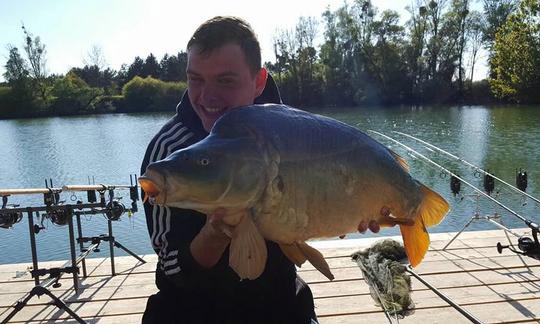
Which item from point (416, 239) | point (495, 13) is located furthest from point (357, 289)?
point (495, 13)

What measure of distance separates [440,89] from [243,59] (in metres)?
50.7

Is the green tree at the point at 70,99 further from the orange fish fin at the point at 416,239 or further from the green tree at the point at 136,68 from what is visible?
the orange fish fin at the point at 416,239

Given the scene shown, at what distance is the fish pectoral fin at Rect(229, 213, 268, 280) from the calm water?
23.2 ft

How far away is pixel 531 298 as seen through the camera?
4078 mm

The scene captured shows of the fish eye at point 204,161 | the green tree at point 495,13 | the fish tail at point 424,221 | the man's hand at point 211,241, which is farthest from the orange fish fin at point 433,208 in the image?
the green tree at point 495,13

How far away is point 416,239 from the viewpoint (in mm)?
1856

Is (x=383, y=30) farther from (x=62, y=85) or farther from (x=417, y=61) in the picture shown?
(x=62, y=85)

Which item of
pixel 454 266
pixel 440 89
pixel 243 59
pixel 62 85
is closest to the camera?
pixel 243 59

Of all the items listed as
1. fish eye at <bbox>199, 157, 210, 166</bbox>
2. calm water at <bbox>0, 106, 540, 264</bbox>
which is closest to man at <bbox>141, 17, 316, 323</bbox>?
fish eye at <bbox>199, 157, 210, 166</bbox>

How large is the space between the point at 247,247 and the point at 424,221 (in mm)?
821

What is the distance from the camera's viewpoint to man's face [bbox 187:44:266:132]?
187 cm

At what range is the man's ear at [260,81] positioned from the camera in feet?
6.88

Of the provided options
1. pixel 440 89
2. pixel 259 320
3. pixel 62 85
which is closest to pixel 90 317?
pixel 259 320

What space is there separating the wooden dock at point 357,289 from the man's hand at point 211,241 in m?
2.39
